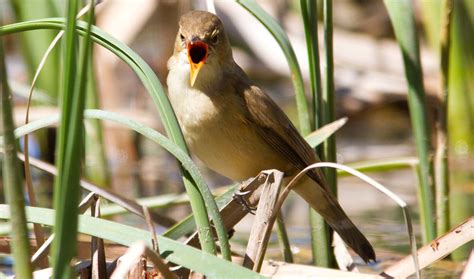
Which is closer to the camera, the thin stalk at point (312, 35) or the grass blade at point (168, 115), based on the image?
the grass blade at point (168, 115)

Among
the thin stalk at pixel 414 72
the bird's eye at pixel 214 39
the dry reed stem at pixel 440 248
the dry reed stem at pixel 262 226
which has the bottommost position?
the dry reed stem at pixel 440 248

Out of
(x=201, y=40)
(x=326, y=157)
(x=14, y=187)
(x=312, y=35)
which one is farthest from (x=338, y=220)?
(x=14, y=187)

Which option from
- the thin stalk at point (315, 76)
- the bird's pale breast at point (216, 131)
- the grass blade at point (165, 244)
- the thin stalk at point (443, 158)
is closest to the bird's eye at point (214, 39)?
the bird's pale breast at point (216, 131)

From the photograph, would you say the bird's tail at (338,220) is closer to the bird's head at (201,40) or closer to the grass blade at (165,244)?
the bird's head at (201,40)

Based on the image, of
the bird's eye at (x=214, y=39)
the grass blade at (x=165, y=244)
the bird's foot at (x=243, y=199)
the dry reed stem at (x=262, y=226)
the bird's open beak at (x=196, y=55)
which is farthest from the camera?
the bird's eye at (x=214, y=39)

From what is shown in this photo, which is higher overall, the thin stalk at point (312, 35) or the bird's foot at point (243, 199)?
the thin stalk at point (312, 35)

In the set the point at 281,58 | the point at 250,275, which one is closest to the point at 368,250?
the point at 250,275

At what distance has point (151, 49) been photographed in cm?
610

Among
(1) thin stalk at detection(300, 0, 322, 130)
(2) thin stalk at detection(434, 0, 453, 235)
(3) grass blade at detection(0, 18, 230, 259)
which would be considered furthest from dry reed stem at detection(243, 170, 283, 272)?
(2) thin stalk at detection(434, 0, 453, 235)

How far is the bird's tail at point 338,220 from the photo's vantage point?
10.2ft

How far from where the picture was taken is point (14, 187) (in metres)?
1.77

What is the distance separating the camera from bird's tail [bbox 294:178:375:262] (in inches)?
122

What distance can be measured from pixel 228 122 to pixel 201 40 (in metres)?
0.28

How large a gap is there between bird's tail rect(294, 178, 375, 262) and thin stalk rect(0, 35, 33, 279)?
1432mm
